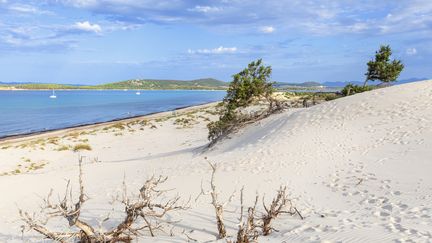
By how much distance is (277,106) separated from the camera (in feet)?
83.0

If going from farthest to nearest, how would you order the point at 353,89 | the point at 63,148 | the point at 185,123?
the point at 185,123
the point at 353,89
the point at 63,148

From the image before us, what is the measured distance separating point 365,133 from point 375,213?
8440 mm

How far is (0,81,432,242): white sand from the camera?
25.6ft

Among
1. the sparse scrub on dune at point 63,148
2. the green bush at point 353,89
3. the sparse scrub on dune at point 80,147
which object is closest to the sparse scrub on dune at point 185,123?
the sparse scrub on dune at point 80,147

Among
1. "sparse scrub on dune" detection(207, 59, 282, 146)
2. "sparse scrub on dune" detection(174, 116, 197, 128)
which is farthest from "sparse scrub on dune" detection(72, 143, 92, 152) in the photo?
"sparse scrub on dune" detection(174, 116, 197, 128)

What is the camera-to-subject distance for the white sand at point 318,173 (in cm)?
780

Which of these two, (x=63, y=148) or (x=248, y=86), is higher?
(x=248, y=86)

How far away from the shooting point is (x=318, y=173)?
1238cm

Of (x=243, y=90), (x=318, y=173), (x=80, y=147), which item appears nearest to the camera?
(x=318, y=173)

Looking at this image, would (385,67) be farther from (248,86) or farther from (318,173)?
(318,173)

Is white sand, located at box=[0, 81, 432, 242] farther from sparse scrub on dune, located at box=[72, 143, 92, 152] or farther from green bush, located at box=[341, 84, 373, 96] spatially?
green bush, located at box=[341, 84, 373, 96]

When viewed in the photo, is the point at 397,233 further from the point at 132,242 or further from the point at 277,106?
the point at 277,106

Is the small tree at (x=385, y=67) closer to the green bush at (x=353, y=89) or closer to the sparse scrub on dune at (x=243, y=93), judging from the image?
the green bush at (x=353, y=89)

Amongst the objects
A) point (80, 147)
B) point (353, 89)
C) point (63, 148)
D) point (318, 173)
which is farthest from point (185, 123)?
point (318, 173)
